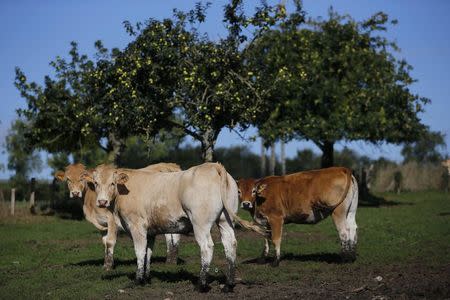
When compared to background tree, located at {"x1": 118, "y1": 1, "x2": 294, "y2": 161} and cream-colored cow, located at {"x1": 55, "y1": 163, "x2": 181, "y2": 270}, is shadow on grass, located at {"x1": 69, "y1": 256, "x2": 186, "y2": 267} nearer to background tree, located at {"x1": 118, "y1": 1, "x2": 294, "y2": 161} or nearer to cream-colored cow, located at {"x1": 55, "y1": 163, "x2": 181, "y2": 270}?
cream-colored cow, located at {"x1": 55, "y1": 163, "x2": 181, "y2": 270}

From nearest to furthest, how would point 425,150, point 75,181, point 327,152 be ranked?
point 75,181 → point 327,152 → point 425,150

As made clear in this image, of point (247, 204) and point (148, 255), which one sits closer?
point (148, 255)

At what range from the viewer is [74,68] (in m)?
29.4

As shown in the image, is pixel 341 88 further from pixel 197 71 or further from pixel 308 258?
pixel 308 258

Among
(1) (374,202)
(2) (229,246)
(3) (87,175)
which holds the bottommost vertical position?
(2) (229,246)

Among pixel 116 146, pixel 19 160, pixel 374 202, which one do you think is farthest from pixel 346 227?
pixel 19 160

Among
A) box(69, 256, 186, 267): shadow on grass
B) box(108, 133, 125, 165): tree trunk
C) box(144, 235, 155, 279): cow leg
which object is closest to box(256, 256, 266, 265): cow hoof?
box(69, 256, 186, 267): shadow on grass

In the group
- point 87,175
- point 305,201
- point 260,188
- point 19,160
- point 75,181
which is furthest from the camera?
point 19,160

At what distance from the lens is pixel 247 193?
616 inches

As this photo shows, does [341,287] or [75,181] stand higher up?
[75,181]

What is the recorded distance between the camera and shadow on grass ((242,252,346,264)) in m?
15.6

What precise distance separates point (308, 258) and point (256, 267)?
195cm

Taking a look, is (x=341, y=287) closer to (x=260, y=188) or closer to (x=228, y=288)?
(x=228, y=288)

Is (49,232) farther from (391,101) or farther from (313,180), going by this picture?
(391,101)
